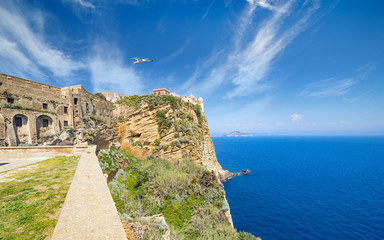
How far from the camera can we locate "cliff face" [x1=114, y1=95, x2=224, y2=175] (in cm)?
2402

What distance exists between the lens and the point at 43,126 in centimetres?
1708

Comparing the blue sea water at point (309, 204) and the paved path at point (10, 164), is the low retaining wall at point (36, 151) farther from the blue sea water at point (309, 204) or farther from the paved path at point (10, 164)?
the blue sea water at point (309, 204)

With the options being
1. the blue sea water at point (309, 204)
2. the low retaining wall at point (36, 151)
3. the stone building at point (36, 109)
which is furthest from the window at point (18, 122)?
the blue sea water at point (309, 204)

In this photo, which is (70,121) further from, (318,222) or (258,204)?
(318,222)

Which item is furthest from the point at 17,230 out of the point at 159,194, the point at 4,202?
the point at 159,194

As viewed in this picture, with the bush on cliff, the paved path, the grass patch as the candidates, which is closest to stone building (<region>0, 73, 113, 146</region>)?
the paved path

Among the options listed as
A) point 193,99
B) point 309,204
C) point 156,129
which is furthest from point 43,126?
point 309,204

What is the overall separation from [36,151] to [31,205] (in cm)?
1164

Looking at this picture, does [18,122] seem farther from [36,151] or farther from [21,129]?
[36,151]

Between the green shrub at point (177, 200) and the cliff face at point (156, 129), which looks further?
the cliff face at point (156, 129)

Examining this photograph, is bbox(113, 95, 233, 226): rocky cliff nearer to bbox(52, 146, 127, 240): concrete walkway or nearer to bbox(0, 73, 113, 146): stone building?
bbox(0, 73, 113, 146): stone building

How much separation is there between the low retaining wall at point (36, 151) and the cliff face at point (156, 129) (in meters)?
11.5

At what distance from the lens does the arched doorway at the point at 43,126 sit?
16617 millimetres

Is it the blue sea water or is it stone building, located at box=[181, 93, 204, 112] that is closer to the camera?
the blue sea water
